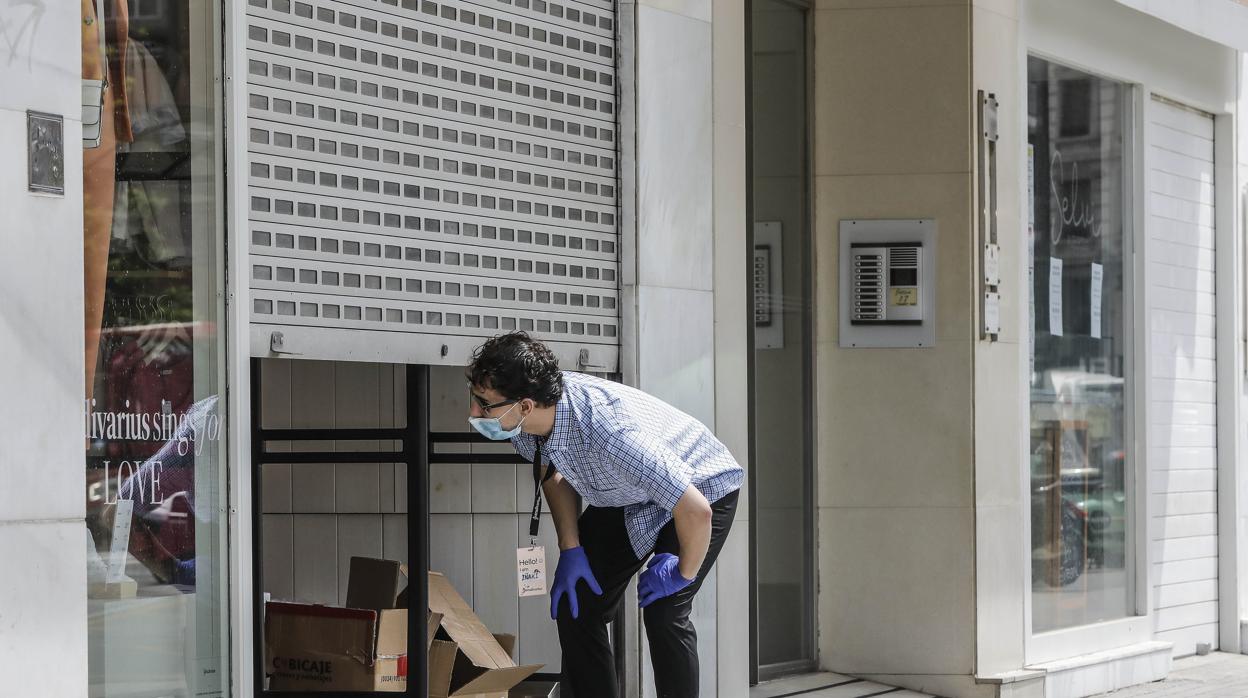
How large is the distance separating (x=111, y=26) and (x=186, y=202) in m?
0.56

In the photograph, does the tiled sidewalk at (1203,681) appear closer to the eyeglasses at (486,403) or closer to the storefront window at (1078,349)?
the storefront window at (1078,349)

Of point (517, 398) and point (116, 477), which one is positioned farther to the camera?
point (517, 398)

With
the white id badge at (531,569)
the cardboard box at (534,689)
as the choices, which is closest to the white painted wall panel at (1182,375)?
the cardboard box at (534,689)

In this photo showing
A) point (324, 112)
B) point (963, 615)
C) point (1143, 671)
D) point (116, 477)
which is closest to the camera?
point (116, 477)

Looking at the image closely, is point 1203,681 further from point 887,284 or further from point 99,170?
point 99,170

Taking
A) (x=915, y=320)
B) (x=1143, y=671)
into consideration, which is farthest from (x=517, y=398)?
(x=1143, y=671)

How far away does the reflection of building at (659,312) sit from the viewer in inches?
183

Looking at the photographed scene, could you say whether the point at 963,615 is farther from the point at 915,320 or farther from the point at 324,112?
the point at 324,112

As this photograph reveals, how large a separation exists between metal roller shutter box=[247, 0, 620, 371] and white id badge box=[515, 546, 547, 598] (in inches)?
31.9

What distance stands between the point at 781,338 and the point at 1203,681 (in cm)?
369

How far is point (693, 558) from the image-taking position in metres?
5.06

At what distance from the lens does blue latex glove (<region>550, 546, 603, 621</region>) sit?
530 centimetres

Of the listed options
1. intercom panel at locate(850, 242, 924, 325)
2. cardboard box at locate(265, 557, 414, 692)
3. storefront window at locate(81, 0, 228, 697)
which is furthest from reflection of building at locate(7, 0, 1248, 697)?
cardboard box at locate(265, 557, 414, 692)

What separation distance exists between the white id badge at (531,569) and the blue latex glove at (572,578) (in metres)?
0.66
